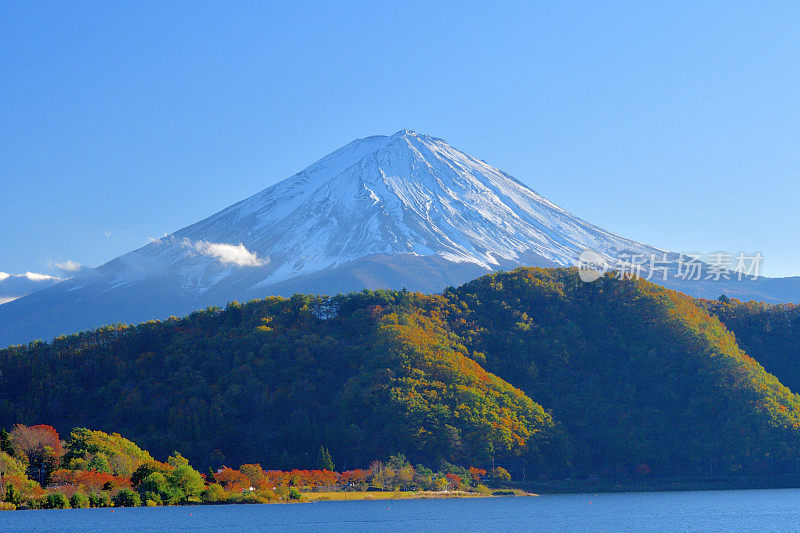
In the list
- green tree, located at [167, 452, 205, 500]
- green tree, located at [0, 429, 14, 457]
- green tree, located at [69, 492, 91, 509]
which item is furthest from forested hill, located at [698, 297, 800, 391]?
green tree, located at [0, 429, 14, 457]

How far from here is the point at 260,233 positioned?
191 metres

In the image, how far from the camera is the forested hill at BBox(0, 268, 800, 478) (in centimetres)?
7556

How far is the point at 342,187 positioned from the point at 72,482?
144457 mm

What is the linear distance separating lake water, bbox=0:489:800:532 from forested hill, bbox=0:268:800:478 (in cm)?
1077

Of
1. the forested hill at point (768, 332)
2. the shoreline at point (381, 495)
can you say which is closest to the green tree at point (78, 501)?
the shoreline at point (381, 495)

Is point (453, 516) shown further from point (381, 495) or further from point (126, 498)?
point (126, 498)

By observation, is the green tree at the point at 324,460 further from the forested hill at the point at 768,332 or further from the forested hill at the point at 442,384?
the forested hill at the point at 768,332

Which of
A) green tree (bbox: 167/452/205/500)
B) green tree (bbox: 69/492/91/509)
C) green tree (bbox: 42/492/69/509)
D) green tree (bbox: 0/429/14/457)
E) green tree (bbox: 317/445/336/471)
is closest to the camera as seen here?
green tree (bbox: 42/492/69/509)

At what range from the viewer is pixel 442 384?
77.1m

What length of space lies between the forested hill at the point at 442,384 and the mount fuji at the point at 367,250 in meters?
69.7

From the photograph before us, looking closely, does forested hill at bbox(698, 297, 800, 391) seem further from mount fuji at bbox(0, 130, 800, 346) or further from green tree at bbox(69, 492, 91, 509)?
green tree at bbox(69, 492, 91, 509)

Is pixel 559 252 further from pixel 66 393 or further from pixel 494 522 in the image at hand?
pixel 494 522

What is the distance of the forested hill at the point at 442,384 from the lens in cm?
7556

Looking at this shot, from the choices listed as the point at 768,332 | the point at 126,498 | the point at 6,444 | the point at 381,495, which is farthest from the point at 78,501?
the point at 768,332
